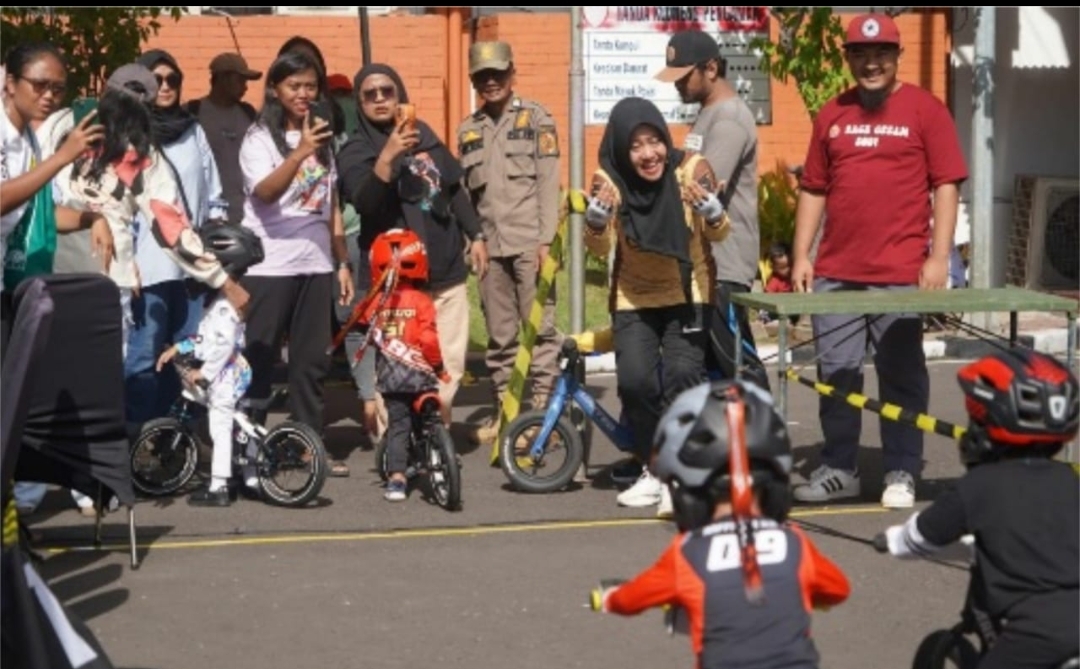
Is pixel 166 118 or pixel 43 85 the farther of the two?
pixel 166 118

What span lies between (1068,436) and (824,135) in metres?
4.26

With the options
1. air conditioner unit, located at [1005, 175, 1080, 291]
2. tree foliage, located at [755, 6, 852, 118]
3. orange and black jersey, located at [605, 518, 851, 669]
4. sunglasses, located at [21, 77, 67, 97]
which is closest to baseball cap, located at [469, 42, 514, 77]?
sunglasses, located at [21, 77, 67, 97]

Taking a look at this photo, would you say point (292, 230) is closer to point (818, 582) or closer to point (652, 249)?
point (652, 249)

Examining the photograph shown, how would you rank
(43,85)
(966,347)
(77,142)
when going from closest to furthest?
(77,142) → (43,85) → (966,347)

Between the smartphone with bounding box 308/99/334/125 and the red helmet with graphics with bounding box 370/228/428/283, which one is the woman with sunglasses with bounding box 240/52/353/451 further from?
the red helmet with graphics with bounding box 370/228/428/283

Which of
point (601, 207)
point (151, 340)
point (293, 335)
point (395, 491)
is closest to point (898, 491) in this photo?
point (601, 207)

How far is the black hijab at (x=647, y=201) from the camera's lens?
32.0 ft

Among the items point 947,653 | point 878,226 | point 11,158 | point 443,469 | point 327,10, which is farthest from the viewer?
point 327,10

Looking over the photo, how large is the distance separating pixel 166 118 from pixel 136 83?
0.57 metres

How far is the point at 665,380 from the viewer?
1005cm

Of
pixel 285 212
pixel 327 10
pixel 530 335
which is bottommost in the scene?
pixel 530 335

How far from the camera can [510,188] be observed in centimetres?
1169

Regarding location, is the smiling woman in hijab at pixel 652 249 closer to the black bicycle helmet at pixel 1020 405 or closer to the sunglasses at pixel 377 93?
the sunglasses at pixel 377 93

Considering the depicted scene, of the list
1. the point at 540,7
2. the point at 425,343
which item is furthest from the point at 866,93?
the point at 540,7
